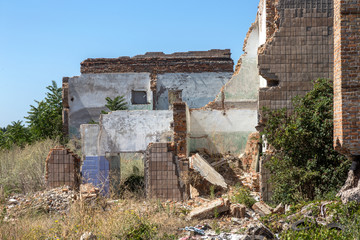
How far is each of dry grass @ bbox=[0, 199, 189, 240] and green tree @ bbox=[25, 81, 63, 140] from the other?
43.6 ft

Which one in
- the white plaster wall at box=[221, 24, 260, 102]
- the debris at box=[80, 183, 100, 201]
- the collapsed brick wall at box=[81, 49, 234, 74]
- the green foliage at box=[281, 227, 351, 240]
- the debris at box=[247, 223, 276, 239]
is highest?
the collapsed brick wall at box=[81, 49, 234, 74]

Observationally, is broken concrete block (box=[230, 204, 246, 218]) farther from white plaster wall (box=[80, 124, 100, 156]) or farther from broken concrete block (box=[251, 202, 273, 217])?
white plaster wall (box=[80, 124, 100, 156])

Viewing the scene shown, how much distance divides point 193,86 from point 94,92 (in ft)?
17.7


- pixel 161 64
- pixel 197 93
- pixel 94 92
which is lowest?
pixel 197 93

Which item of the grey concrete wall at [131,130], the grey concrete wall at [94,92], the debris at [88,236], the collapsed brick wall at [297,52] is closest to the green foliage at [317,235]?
the debris at [88,236]

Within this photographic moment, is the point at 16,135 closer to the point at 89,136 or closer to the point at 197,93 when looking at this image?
the point at 89,136

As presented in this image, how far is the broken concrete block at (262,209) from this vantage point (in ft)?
32.4

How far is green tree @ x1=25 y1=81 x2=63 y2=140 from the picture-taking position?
72.6 feet

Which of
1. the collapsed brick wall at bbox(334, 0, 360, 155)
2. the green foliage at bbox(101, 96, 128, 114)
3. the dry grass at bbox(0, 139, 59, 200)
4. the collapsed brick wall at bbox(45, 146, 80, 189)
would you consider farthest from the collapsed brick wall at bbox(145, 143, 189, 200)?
the green foliage at bbox(101, 96, 128, 114)

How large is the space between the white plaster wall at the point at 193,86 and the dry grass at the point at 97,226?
49.6 ft

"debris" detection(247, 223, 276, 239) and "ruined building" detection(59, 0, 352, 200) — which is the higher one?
"ruined building" detection(59, 0, 352, 200)

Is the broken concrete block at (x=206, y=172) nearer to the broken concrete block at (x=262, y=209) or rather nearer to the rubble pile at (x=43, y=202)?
the broken concrete block at (x=262, y=209)

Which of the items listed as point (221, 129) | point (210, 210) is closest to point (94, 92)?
point (221, 129)

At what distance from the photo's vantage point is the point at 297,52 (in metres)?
11.0
